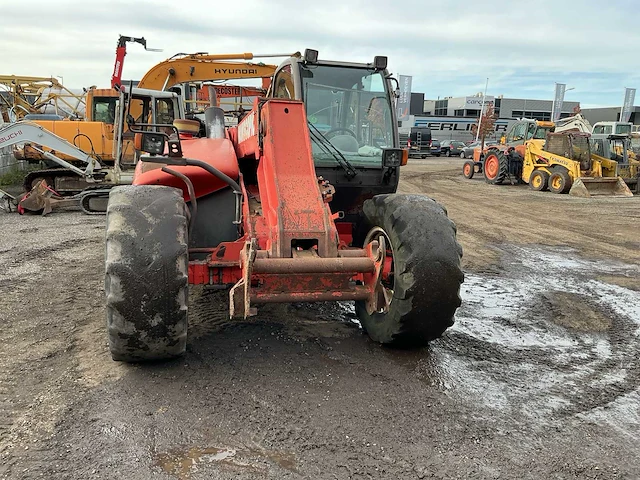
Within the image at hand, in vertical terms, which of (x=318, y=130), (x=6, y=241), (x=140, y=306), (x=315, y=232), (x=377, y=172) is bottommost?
(x=6, y=241)

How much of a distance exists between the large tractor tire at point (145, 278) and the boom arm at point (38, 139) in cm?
797

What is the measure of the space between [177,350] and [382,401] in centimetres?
138

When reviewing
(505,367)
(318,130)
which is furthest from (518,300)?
(318,130)

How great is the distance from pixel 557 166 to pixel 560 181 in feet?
2.25

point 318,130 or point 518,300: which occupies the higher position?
point 318,130

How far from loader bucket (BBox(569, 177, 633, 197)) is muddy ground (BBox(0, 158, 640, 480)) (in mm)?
11570

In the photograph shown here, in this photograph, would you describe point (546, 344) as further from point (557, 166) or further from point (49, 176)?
point (557, 166)

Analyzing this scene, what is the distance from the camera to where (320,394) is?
11.2 feet

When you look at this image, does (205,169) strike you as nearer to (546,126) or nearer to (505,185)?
(505,185)

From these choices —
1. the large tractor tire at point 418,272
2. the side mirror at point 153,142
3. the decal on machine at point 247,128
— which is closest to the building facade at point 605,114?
the decal on machine at point 247,128

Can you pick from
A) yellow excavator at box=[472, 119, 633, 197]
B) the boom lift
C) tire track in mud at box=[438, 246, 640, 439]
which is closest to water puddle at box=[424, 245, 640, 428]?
tire track in mud at box=[438, 246, 640, 439]

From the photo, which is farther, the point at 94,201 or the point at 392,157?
the point at 94,201

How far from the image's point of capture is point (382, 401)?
11.1 feet

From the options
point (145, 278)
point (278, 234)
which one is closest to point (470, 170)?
point (278, 234)
